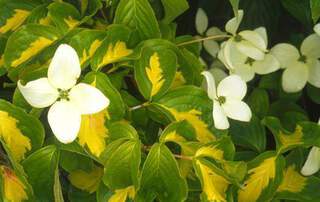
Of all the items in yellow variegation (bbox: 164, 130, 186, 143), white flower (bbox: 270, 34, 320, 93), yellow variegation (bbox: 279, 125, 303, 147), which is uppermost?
yellow variegation (bbox: 164, 130, 186, 143)

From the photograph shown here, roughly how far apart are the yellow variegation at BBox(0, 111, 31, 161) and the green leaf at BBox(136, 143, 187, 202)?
15 centimetres

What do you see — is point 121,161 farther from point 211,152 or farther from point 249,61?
point 249,61

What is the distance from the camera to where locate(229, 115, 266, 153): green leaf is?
887 mm

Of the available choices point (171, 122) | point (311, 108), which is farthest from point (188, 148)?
point (311, 108)

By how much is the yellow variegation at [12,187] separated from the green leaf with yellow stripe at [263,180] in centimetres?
29

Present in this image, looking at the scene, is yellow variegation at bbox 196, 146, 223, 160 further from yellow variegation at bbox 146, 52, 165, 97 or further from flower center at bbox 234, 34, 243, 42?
flower center at bbox 234, 34, 243, 42

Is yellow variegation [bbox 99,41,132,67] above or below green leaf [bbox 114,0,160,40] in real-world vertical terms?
below

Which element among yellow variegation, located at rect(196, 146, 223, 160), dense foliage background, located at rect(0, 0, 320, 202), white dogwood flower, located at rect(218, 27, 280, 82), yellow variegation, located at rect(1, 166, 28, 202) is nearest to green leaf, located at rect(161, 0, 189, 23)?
dense foliage background, located at rect(0, 0, 320, 202)

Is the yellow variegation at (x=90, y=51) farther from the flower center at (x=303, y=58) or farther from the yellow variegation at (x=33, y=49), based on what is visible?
the flower center at (x=303, y=58)

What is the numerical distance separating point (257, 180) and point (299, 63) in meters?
0.24

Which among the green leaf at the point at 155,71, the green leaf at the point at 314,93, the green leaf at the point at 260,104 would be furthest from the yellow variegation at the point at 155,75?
the green leaf at the point at 314,93

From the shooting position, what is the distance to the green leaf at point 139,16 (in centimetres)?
80

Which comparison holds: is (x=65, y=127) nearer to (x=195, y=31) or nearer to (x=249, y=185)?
(x=249, y=185)

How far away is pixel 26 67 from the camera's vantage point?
766mm
